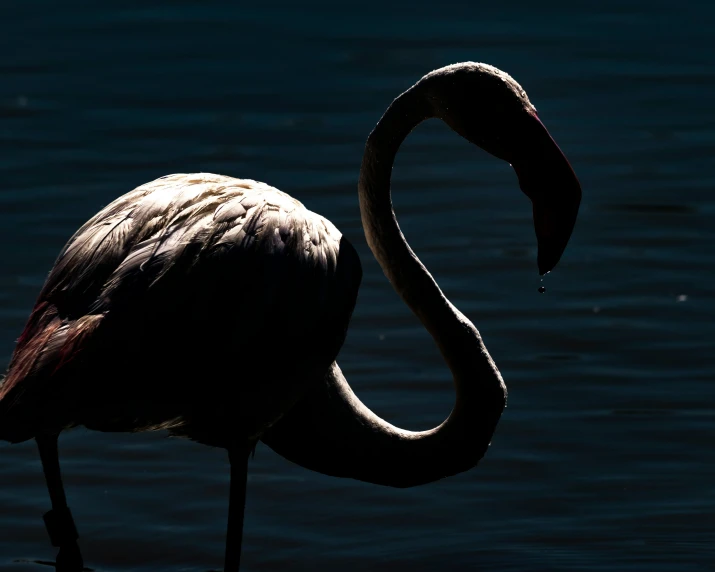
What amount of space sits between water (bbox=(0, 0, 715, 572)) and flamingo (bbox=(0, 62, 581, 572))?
39.4 inches

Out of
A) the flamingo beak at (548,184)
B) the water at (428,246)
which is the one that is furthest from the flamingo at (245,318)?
the water at (428,246)

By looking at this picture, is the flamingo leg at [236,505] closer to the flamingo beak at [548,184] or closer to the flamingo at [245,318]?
the flamingo at [245,318]

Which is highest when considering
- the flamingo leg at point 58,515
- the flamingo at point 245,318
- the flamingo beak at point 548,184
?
the flamingo beak at point 548,184

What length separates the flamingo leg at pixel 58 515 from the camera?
604cm

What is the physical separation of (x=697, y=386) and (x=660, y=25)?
261 inches

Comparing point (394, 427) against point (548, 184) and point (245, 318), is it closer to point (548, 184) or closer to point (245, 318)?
point (245, 318)

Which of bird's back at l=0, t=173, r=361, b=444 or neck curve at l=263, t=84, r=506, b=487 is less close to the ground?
bird's back at l=0, t=173, r=361, b=444

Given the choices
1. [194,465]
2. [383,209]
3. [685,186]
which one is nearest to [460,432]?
[383,209]

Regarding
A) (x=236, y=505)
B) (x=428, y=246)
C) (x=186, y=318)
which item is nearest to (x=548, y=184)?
(x=186, y=318)

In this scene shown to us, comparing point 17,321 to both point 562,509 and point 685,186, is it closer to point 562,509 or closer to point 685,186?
point 562,509

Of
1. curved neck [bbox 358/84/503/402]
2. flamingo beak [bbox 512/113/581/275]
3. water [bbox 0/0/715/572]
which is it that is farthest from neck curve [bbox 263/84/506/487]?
water [bbox 0/0/715/572]

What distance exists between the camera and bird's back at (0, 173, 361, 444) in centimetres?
577

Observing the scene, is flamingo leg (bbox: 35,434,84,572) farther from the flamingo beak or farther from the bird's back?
the flamingo beak

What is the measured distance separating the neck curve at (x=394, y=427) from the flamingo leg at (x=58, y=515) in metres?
0.83
